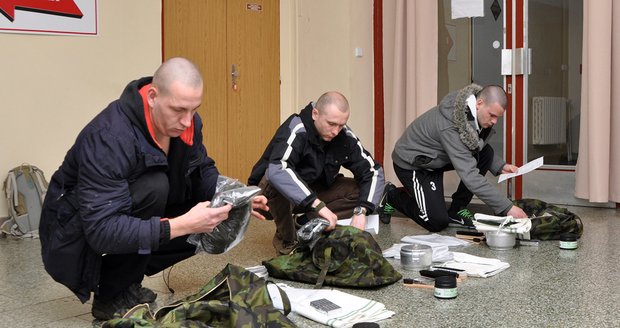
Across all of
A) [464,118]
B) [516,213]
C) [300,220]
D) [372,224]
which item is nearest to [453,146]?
A: [464,118]

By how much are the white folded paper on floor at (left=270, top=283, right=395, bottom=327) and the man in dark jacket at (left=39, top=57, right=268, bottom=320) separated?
0.41 metres

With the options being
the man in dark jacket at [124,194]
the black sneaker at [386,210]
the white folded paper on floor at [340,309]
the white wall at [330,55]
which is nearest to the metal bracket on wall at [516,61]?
the white wall at [330,55]

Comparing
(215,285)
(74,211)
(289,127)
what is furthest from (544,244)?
(74,211)

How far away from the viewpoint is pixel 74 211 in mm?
2291

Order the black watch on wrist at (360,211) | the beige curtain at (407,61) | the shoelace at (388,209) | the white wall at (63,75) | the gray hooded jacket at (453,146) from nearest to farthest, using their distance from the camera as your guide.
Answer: the black watch on wrist at (360,211) < the gray hooded jacket at (453,146) < the white wall at (63,75) < the shoelace at (388,209) < the beige curtain at (407,61)

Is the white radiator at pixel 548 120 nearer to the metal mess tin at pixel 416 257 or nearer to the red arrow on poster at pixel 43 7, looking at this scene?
the metal mess tin at pixel 416 257

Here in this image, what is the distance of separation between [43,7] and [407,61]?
2646 millimetres

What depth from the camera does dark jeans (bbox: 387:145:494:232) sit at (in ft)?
13.1

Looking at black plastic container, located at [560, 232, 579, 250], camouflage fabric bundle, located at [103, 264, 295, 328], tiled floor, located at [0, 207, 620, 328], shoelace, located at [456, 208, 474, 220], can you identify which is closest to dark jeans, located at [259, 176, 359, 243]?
tiled floor, located at [0, 207, 620, 328]

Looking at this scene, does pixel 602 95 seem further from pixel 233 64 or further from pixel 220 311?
pixel 220 311

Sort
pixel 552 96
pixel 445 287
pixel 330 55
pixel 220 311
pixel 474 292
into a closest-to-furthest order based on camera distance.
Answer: pixel 220 311, pixel 445 287, pixel 474 292, pixel 552 96, pixel 330 55

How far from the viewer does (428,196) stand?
4.06 m

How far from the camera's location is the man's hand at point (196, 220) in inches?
87.7

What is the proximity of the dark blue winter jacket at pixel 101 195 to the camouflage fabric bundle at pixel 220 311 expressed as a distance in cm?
24
